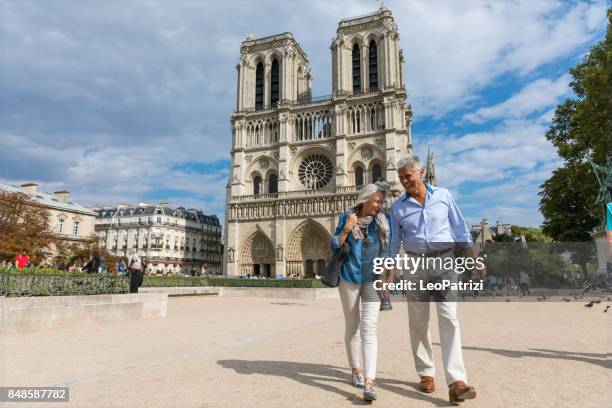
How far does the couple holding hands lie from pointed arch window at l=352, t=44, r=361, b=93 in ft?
127

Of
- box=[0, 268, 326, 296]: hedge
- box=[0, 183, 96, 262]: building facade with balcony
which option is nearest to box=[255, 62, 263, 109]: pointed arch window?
box=[0, 183, 96, 262]: building facade with balcony

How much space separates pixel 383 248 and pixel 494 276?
964 cm

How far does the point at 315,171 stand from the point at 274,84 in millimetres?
10927

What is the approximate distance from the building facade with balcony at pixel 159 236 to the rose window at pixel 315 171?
73.6 feet

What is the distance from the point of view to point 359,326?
3.74 metres

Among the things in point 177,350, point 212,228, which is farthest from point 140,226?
point 177,350

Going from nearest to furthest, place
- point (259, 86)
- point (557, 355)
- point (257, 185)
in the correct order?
point (557, 355) → point (257, 185) → point (259, 86)

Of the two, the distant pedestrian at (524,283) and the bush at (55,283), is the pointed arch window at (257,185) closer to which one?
the distant pedestrian at (524,283)

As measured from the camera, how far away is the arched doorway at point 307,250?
3825cm

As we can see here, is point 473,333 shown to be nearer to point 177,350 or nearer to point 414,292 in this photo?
point 414,292

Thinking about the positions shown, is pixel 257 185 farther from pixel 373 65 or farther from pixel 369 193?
pixel 369 193

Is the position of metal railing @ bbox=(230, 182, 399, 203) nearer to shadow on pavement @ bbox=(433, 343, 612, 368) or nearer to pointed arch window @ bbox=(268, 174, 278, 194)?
pointed arch window @ bbox=(268, 174, 278, 194)

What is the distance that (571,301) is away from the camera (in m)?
13.5

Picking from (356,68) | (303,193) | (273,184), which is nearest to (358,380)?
(303,193)
